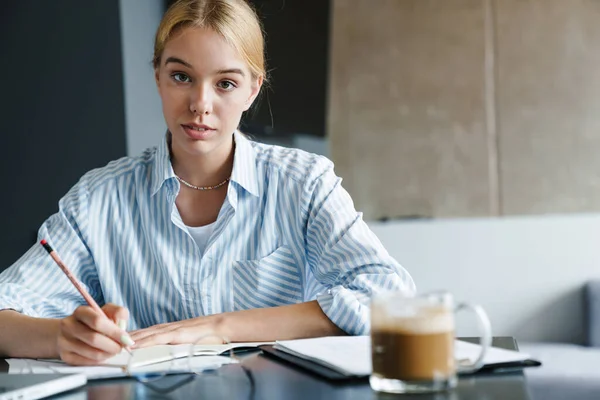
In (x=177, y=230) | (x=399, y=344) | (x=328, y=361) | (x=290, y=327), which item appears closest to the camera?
(x=399, y=344)

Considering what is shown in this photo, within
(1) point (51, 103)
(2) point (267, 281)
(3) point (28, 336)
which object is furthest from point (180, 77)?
(1) point (51, 103)

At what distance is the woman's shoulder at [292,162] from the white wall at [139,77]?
1.57 m

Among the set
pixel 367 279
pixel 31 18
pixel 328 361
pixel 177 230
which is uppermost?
pixel 31 18

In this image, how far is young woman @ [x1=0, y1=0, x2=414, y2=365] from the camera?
1.49 metres

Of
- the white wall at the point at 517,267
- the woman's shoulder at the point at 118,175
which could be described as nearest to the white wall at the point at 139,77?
the white wall at the point at 517,267

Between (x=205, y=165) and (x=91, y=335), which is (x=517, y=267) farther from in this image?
(x=91, y=335)

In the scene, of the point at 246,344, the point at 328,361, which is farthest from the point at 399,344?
the point at 246,344

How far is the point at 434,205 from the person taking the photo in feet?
12.0

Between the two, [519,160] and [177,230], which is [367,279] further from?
[519,160]

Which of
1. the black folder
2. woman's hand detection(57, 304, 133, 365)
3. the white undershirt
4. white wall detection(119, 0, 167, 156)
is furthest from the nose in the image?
white wall detection(119, 0, 167, 156)

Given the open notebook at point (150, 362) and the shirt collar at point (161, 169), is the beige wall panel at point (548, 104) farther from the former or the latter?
the open notebook at point (150, 362)

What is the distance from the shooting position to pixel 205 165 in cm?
165

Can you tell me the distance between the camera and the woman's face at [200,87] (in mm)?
1487

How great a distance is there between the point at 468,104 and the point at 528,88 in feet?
0.93
